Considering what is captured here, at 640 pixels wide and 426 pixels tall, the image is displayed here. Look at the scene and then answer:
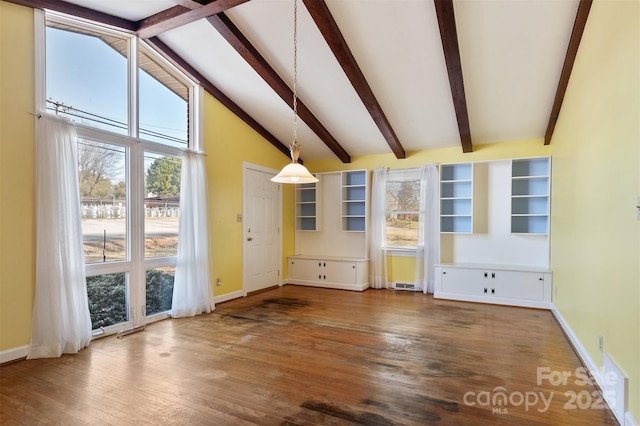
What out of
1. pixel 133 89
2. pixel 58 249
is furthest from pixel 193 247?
pixel 133 89

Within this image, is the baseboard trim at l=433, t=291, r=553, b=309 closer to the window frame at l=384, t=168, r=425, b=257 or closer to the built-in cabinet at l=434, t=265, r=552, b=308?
the built-in cabinet at l=434, t=265, r=552, b=308

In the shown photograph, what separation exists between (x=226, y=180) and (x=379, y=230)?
9.27ft

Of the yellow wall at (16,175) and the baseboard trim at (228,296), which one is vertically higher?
the yellow wall at (16,175)

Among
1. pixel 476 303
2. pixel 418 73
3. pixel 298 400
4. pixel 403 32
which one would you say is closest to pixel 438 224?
pixel 476 303

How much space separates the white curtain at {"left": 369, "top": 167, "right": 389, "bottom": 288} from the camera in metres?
6.13

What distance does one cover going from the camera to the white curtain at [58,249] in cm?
306

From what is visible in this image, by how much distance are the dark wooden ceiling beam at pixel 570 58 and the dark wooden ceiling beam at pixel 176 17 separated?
3.14 metres

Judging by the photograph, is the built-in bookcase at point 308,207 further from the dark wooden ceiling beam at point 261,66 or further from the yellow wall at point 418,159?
the dark wooden ceiling beam at point 261,66

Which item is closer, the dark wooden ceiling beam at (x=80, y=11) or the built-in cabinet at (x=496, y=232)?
the dark wooden ceiling beam at (x=80, y=11)

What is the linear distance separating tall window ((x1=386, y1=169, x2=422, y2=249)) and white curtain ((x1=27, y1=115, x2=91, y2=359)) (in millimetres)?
4656

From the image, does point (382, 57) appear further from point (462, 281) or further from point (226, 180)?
point (462, 281)

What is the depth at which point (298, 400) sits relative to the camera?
7.72ft

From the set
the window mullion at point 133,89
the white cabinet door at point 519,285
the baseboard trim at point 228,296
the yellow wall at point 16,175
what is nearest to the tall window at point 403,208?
the white cabinet door at point 519,285

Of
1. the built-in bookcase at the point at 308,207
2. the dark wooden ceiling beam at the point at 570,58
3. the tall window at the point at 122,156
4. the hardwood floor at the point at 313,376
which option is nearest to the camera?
the hardwood floor at the point at 313,376
